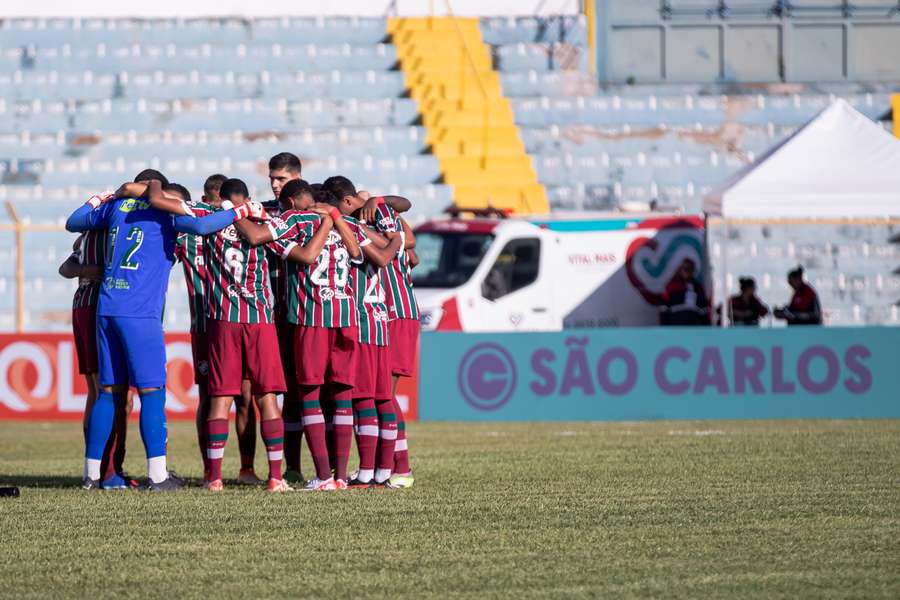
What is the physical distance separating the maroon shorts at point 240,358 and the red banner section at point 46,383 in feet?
29.3

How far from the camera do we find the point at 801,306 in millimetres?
20672

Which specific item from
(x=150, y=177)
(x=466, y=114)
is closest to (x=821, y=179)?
(x=466, y=114)

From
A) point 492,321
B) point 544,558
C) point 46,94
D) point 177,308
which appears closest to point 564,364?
point 492,321

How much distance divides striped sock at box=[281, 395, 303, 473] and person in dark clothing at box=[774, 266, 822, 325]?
11.3 m

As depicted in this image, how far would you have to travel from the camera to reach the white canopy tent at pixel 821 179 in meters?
19.3

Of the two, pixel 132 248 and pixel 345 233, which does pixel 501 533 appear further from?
pixel 132 248

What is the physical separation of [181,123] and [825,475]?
18.8 m

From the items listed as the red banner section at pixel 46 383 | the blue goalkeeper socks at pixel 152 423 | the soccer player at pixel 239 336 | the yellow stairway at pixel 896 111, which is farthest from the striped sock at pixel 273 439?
the yellow stairway at pixel 896 111

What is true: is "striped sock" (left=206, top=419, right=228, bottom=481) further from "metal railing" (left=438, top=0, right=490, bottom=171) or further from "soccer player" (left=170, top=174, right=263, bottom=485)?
"metal railing" (left=438, top=0, right=490, bottom=171)

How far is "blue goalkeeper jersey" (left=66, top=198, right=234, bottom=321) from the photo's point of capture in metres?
9.49

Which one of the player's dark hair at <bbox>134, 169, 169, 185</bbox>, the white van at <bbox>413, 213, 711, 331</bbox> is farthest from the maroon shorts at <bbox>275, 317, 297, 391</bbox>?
the white van at <bbox>413, 213, 711, 331</bbox>

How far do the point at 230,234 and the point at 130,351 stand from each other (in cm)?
93

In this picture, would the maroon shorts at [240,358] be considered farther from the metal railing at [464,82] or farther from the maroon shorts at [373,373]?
the metal railing at [464,82]

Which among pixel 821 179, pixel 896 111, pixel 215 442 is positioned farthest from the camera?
pixel 896 111
